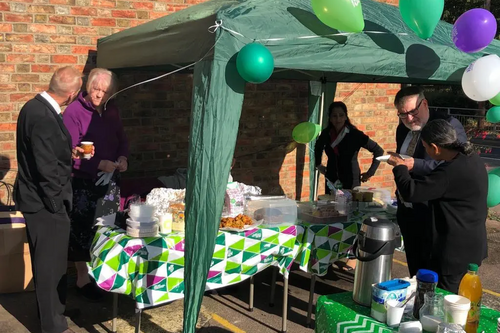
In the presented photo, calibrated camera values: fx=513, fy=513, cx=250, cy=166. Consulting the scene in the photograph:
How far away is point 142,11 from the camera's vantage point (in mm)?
5383

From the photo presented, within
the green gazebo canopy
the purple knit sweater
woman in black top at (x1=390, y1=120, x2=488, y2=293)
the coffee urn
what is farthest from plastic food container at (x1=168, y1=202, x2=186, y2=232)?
woman in black top at (x1=390, y1=120, x2=488, y2=293)

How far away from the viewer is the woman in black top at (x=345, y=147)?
5394 mm

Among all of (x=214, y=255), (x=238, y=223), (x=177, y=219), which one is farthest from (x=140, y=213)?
(x=238, y=223)

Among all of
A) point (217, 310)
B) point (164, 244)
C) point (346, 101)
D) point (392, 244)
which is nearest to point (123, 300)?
point (217, 310)

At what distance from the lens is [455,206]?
2922mm

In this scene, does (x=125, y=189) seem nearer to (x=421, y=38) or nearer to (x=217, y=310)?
(x=217, y=310)

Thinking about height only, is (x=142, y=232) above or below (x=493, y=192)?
below

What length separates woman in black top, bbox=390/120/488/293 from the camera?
9.45 ft

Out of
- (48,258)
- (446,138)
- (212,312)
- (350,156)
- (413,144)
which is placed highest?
(446,138)

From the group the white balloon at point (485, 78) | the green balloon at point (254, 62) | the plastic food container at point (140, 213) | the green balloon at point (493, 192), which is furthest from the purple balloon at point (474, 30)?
the plastic food container at point (140, 213)

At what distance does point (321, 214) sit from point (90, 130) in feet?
6.53

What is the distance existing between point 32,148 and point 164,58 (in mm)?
1128

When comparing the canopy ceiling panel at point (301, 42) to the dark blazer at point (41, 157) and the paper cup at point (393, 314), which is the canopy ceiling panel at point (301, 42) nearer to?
the dark blazer at point (41, 157)

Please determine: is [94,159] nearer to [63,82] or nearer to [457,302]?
[63,82]
